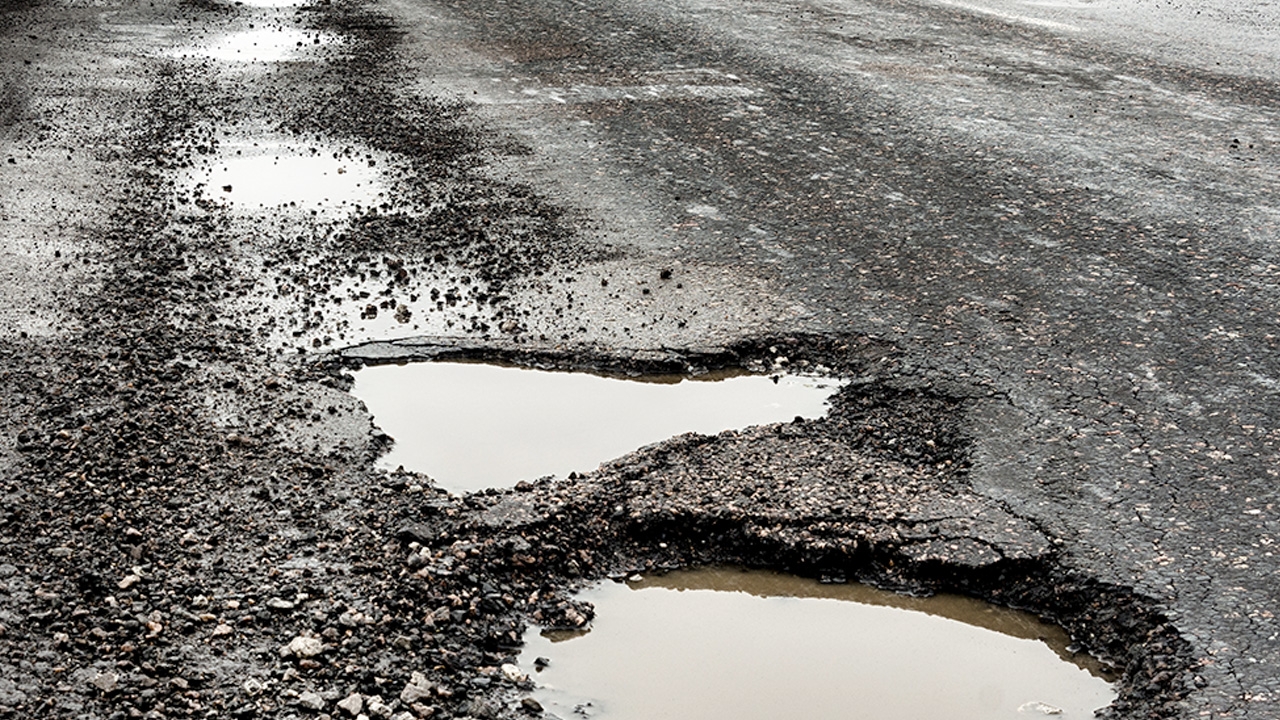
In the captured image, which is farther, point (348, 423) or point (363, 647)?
point (348, 423)

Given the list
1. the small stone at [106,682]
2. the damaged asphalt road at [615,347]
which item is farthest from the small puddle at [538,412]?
the small stone at [106,682]

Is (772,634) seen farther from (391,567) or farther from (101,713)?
(101,713)

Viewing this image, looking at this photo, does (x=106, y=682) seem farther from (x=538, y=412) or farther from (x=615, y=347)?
(x=615, y=347)

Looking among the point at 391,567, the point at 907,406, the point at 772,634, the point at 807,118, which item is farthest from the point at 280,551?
the point at 807,118

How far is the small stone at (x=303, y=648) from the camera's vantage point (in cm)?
361

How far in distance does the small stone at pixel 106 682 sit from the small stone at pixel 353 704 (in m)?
0.64

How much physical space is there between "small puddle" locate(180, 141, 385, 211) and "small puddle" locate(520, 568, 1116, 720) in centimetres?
425

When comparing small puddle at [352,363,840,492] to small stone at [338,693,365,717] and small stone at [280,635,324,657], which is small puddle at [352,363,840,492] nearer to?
small stone at [280,635,324,657]

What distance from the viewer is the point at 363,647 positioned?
3.65 m

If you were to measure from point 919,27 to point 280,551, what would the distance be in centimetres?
1051

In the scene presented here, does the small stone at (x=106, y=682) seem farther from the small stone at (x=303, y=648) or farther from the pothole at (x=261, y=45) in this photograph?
the pothole at (x=261, y=45)

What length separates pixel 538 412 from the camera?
5.25m

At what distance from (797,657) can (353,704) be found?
141cm

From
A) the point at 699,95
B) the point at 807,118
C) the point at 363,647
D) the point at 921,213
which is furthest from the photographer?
the point at 699,95
